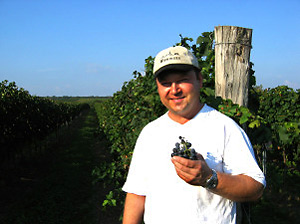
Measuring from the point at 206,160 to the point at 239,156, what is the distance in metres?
0.20

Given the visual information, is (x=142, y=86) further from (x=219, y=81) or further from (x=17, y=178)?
→ (x=17, y=178)

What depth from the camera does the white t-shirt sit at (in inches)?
59.9

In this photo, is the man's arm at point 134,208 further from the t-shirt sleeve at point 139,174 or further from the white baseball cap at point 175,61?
the white baseball cap at point 175,61

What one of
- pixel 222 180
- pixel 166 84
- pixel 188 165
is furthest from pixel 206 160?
pixel 166 84

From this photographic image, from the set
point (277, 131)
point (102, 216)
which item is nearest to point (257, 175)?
point (277, 131)

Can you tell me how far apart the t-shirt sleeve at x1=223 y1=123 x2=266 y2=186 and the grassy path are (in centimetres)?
488

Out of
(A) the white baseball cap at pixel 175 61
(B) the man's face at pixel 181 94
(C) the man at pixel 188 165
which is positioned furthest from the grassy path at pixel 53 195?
(A) the white baseball cap at pixel 175 61

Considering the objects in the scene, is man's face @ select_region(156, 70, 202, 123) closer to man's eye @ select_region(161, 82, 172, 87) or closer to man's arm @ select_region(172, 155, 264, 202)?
man's eye @ select_region(161, 82, 172, 87)

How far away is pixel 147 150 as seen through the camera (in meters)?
1.77

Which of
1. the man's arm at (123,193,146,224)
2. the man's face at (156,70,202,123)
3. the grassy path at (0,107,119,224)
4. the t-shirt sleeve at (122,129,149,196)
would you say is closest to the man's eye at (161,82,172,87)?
the man's face at (156,70,202,123)

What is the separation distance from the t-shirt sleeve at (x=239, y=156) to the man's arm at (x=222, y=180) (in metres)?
0.04

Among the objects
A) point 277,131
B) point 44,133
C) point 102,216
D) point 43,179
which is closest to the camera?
point 277,131

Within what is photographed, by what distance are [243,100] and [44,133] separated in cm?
1387

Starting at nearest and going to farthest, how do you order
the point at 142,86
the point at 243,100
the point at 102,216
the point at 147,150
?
1. the point at 147,150
2. the point at 243,100
3. the point at 142,86
4. the point at 102,216
